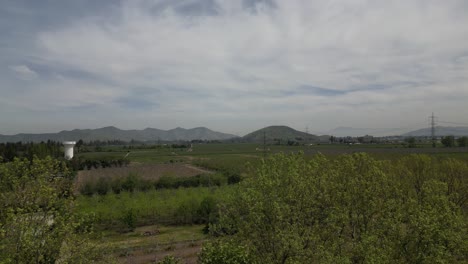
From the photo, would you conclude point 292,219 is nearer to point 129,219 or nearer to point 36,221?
point 36,221

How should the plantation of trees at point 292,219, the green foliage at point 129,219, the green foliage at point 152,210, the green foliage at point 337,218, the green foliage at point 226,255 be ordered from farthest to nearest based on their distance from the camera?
the green foliage at point 152,210, the green foliage at point 129,219, the green foliage at point 226,255, the green foliage at point 337,218, the plantation of trees at point 292,219

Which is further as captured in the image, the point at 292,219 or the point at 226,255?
the point at 292,219

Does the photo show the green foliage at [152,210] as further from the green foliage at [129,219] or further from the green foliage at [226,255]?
the green foliage at [226,255]

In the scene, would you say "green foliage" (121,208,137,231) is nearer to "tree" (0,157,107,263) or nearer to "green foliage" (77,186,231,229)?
"green foliage" (77,186,231,229)

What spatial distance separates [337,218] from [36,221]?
48.1ft

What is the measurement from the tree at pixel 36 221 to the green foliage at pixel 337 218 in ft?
22.0

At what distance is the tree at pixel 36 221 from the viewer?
492 inches

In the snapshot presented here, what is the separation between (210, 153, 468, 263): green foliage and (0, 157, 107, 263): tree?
669cm

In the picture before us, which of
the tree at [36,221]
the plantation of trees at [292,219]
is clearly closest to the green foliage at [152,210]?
the plantation of trees at [292,219]

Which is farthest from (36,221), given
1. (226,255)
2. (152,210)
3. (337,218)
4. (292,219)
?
(152,210)

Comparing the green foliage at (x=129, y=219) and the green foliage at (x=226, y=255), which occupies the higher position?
the green foliage at (x=226, y=255)

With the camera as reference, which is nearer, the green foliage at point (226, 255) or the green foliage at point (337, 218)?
the green foliage at point (337, 218)

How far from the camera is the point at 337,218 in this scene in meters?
16.7

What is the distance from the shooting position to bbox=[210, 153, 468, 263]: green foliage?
45.0ft
